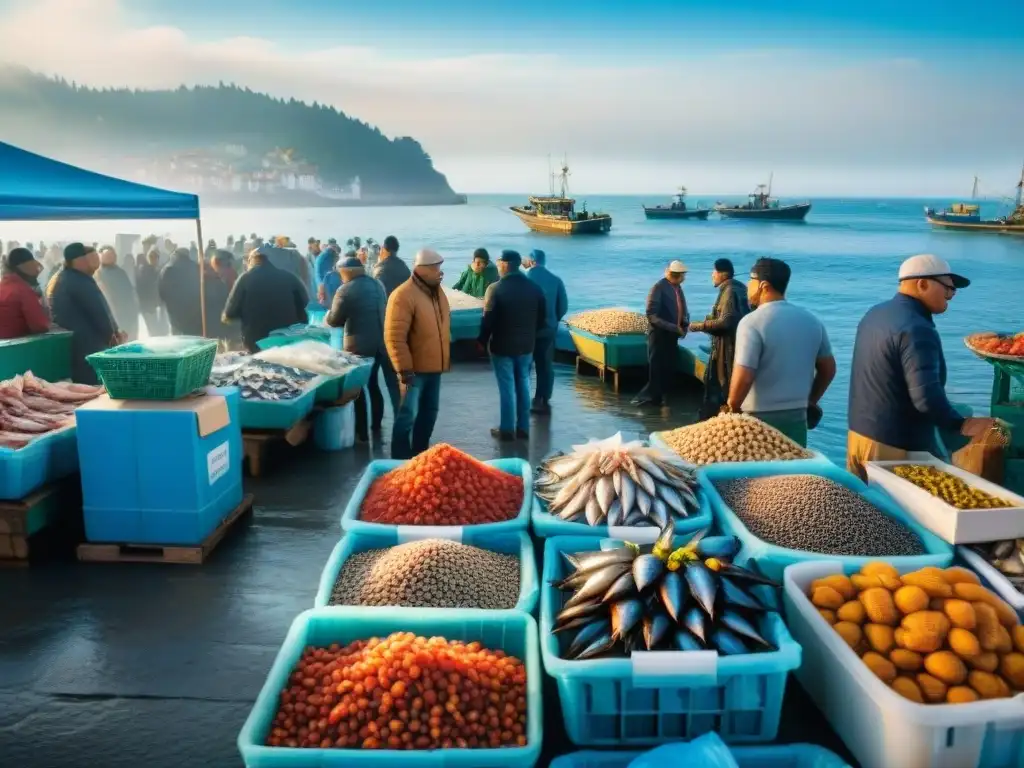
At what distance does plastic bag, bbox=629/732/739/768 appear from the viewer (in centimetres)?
226

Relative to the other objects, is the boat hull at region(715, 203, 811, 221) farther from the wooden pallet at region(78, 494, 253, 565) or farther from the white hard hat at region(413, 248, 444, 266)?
the wooden pallet at region(78, 494, 253, 565)

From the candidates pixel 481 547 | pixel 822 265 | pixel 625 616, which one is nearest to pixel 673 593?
pixel 625 616

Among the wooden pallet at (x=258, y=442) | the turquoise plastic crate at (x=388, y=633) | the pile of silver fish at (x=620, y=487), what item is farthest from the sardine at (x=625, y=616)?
the wooden pallet at (x=258, y=442)

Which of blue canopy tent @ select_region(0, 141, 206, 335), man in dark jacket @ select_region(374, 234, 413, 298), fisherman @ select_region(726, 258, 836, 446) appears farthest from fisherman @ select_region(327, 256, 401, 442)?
fisherman @ select_region(726, 258, 836, 446)

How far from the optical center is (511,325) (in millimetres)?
6988

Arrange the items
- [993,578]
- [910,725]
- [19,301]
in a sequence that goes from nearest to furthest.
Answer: [910,725]
[993,578]
[19,301]

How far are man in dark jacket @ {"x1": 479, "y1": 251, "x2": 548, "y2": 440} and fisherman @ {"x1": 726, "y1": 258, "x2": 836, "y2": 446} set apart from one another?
2.45 meters

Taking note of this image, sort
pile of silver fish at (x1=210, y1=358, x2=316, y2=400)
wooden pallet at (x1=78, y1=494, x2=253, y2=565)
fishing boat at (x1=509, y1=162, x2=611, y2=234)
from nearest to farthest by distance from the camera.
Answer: wooden pallet at (x1=78, y1=494, x2=253, y2=565) → pile of silver fish at (x1=210, y1=358, x2=316, y2=400) → fishing boat at (x1=509, y1=162, x2=611, y2=234)

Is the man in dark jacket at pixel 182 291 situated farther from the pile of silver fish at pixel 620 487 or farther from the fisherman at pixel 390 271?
the pile of silver fish at pixel 620 487

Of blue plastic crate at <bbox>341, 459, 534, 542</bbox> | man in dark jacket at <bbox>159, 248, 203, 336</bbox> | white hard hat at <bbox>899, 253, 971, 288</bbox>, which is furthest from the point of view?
man in dark jacket at <bbox>159, 248, 203, 336</bbox>

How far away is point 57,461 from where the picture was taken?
15.8 ft

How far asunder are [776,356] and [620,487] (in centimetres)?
156

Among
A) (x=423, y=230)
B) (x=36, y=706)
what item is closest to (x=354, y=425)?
(x=36, y=706)

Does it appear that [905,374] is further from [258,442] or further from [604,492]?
[258,442]
